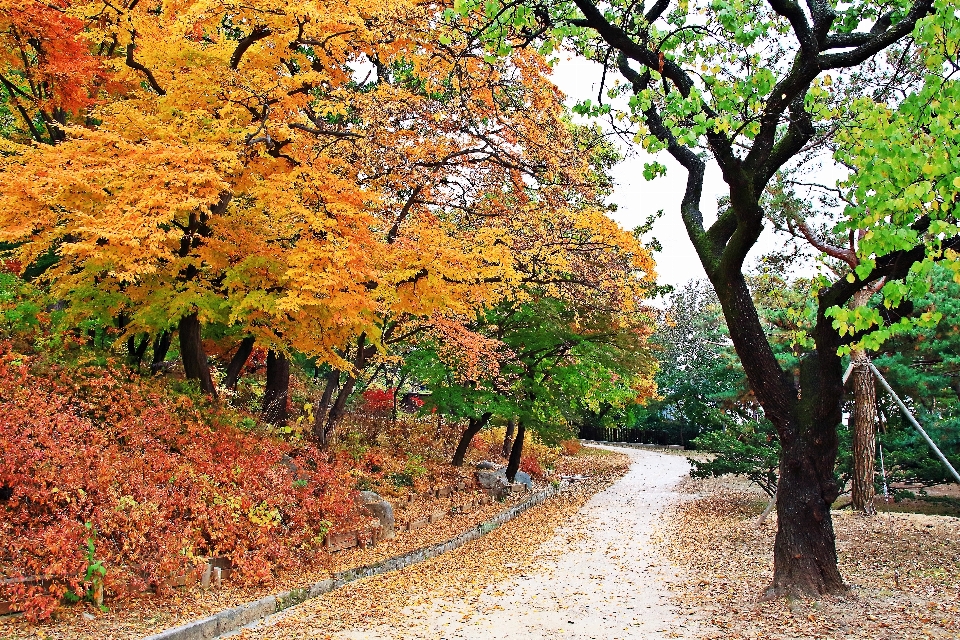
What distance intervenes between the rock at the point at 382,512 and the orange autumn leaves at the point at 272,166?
10.4ft

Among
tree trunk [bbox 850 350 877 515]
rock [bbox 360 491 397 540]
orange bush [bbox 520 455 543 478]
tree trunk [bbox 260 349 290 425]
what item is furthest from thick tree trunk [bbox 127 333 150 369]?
orange bush [bbox 520 455 543 478]

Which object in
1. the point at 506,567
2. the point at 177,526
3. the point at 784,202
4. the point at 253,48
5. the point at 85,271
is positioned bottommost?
the point at 506,567

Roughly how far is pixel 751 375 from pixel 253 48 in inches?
360

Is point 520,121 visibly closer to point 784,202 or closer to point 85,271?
point 784,202

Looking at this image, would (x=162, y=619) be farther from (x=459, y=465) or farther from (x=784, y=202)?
(x=459, y=465)

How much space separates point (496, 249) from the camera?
11188mm

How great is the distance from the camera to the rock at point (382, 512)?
12.3 metres

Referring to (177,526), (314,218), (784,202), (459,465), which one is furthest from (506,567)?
(459,465)

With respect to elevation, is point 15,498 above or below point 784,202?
below

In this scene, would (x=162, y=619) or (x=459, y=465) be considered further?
(x=459, y=465)

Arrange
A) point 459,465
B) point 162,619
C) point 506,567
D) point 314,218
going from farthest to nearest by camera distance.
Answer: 1. point 459,465
2. point 506,567
3. point 314,218
4. point 162,619

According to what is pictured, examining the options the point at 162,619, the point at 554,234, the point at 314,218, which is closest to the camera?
the point at 162,619

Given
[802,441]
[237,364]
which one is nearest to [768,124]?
[802,441]

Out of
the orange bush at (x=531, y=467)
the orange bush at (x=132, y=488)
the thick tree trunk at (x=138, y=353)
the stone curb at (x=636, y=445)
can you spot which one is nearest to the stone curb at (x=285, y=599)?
the orange bush at (x=132, y=488)
